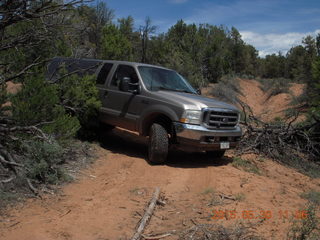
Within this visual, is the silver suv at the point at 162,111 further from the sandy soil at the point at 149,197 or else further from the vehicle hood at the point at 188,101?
the sandy soil at the point at 149,197

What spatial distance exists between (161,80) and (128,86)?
90 cm

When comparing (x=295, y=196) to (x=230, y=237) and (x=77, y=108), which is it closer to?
(x=230, y=237)

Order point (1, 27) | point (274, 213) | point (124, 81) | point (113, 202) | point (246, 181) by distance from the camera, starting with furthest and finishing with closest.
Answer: point (124, 81), point (246, 181), point (1, 27), point (113, 202), point (274, 213)

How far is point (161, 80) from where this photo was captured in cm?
771

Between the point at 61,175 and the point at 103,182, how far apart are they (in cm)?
74

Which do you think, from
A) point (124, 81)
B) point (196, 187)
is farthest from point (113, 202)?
point (124, 81)

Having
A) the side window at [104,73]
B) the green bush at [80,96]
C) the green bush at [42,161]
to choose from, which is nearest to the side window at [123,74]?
the side window at [104,73]

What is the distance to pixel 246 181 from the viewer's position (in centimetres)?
612

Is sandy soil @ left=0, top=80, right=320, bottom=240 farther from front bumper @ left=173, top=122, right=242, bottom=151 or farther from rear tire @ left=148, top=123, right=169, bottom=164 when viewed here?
front bumper @ left=173, top=122, right=242, bottom=151

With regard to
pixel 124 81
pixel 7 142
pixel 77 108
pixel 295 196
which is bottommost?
pixel 295 196

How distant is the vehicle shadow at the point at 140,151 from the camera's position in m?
7.21

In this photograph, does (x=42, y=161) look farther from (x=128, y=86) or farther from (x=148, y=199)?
(x=128, y=86)

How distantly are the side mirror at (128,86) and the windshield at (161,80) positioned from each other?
0.78 ft

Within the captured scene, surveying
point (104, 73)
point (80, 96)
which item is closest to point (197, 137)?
point (80, 96)
